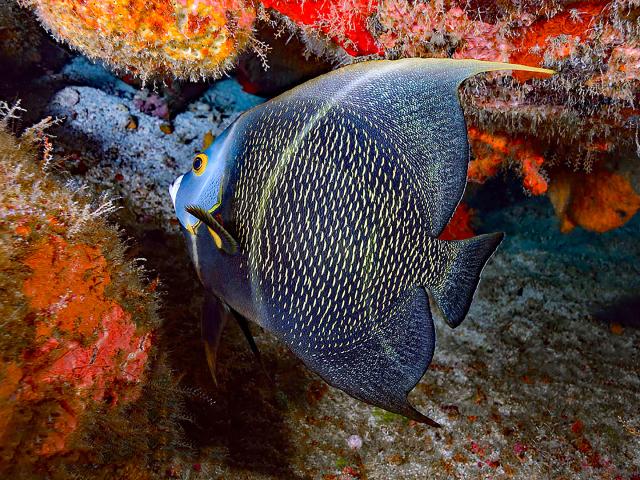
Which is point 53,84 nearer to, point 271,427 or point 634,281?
point 271,427

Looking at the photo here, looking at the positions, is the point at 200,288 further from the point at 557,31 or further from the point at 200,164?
the point at 557,31

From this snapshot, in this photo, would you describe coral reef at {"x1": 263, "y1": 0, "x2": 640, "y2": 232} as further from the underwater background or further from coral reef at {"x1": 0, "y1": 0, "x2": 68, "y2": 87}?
coral reef at {"x1": 0, "y1": 0, "x2": 68, "y2": 87}

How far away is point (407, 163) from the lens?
1250 mm

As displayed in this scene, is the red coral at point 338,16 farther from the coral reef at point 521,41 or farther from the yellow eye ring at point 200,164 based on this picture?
the yellow eye ring at point 200,164

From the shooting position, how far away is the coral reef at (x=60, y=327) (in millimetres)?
1398

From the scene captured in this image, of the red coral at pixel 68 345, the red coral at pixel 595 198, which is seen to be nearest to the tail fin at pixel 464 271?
the red coral at pixel 68 345

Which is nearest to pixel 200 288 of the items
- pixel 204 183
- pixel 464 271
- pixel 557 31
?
pixel 204 183

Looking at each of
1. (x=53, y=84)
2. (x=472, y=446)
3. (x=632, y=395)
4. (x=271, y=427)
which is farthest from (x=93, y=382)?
(x=632, y=395)

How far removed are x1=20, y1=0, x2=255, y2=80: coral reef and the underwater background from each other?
0.03ft

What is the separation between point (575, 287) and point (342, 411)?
3.66m

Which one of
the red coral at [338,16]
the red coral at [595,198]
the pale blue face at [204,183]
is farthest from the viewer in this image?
the red coral at [595,198]

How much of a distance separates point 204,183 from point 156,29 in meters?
0.97

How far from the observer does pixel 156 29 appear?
1.85 meters

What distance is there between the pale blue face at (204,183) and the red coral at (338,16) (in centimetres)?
88
